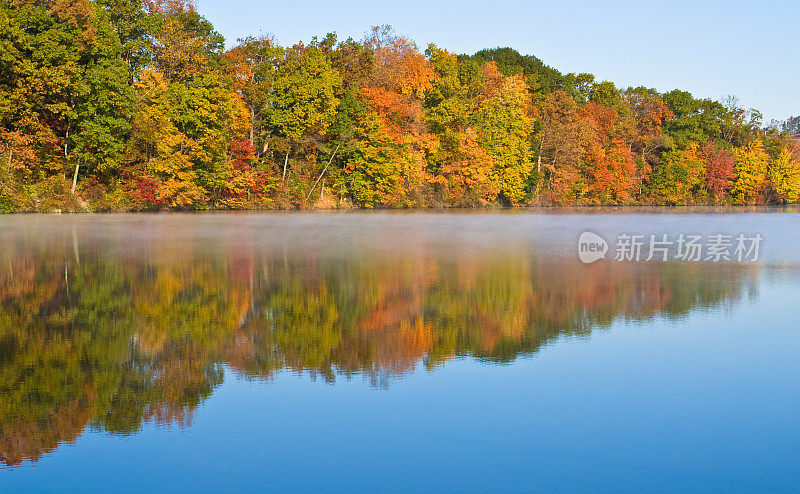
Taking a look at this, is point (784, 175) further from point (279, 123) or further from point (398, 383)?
point (398, 383)

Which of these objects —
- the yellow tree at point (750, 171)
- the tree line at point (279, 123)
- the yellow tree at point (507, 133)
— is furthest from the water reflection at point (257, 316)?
the yellow tree at point (750, 171)

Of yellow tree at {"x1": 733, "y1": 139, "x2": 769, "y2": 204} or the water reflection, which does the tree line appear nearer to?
yellow tree at {"x1": 733, "y1": 139, "x2": 769, "y2": 204}

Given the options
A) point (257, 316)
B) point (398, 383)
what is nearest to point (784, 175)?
point (257, 316)

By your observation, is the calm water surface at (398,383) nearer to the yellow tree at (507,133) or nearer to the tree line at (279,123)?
the tree line at (279,123)

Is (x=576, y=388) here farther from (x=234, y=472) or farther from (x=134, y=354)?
(x=134, y=354)

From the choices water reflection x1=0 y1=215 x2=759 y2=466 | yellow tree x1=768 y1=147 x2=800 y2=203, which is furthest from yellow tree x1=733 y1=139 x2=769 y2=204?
water reflection x1=0 y1=215 x2=759 y2=466

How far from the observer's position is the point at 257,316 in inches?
351

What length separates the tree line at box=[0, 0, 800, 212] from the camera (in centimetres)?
3644

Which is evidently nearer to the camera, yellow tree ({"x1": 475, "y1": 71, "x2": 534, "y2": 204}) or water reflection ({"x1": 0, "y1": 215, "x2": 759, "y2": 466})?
water reflection ({"x1": 0, "y1": 215, "x2": 759, "y2": 466})

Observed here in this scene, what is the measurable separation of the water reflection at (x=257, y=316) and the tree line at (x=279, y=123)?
2278 centimetres

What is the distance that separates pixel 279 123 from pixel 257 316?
1581 inches

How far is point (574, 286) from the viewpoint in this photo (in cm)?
1149

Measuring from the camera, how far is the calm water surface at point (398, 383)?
4.21 meters

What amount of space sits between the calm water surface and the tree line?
27.3m
